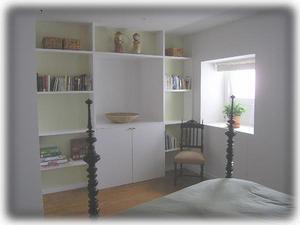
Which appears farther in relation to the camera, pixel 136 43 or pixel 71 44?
pixel 136 43

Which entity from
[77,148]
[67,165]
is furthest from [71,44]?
[67,165]

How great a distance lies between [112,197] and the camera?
3258mm

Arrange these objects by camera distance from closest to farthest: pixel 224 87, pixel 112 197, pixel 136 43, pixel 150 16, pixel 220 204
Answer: pixel 220 204 → pixel 150 16 → pixel 112 197 → pixel 136 43 → pixel 224 87

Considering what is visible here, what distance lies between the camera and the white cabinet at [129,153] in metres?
3.48

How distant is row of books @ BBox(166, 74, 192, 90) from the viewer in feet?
13.1

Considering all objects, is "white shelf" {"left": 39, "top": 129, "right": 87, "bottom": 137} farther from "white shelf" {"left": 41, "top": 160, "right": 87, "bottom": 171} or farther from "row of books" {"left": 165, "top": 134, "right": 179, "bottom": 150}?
"row of books" {"left": 165, "top": 134, "right": 179, "bottom": 150}

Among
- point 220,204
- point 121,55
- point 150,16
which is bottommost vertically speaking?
point 220,204

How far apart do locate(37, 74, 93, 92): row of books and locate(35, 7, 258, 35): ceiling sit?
0.67 metres

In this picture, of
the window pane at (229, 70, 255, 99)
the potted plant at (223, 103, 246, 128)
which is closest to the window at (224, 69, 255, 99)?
the window pane at (229, 70, 255, 99)

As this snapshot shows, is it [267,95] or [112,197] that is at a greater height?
[267,95]

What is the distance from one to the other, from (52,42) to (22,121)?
2.19m

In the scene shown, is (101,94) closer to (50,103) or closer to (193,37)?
(50,103)

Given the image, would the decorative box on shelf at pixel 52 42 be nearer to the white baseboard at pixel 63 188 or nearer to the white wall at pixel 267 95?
the white baseboard at pixel 63 188

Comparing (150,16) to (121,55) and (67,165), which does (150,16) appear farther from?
(67,165)
